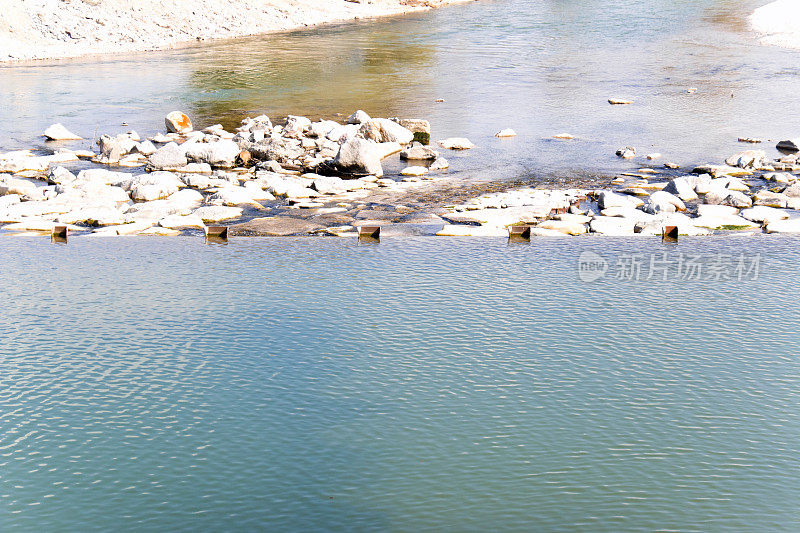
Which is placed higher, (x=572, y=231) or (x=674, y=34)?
(x=674, y=34)

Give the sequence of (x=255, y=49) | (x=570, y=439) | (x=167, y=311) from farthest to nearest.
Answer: (x=255, y=49)
(x=167, y=311)
(x=570, y=439)

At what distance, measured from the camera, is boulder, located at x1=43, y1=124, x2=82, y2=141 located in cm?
2531

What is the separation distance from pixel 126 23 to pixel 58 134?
29.5m

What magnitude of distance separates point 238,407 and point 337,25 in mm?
56644

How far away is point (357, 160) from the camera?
2041 centimetres

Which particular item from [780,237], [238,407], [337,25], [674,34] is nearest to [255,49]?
[337,25]

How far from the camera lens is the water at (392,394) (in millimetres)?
7816

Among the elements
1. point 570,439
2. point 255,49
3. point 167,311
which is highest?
point 255,49

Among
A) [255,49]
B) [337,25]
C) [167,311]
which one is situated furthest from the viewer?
[337,25]

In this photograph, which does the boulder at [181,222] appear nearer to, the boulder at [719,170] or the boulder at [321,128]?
the boulder at [321,128]

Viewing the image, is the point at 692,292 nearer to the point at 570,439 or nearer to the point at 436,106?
the point at 570,439

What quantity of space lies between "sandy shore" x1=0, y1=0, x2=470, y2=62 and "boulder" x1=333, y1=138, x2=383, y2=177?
32.4 meters

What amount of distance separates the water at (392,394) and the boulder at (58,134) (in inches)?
473

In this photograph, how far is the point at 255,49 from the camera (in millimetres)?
49781
